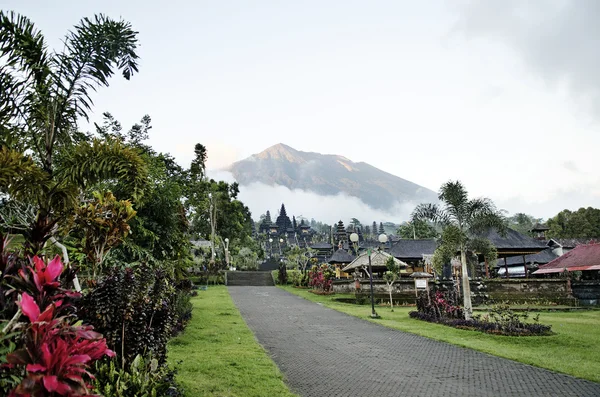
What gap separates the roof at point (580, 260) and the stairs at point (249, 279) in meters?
23.3

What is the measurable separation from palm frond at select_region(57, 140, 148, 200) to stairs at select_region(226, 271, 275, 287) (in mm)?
30148

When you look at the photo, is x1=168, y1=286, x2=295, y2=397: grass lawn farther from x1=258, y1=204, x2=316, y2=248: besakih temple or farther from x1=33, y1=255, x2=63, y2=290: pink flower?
x1=258, y1=204, x2=316, y2=248: besakih temple

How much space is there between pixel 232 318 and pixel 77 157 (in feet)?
34.1

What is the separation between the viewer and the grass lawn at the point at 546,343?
345 inches

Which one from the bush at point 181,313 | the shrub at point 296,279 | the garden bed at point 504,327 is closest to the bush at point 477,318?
the garden bed at point 504,327

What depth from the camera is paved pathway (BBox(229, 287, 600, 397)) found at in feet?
22.8

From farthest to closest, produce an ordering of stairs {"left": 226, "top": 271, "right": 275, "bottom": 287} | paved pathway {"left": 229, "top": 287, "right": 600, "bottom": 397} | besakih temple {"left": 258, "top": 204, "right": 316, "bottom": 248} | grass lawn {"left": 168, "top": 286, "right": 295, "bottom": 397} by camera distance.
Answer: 1. besakih temple {"left": 258, "top": 204, "right": 316, "bottom": 248}
2. stairs {"left": 226, "top": 271, "right": 275, "bottom": 287}
3. paved pathway {"left": 229, "top": 287, "right": 600, "bottom": 397}
4. grass lawn {"left": 168, "top": 286, "right": 295, "bottom": 397}

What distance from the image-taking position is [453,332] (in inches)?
529

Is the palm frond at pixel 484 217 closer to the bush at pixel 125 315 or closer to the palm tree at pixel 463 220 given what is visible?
the palm tree at pixel 463 220

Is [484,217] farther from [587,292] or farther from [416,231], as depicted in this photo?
[416,231]

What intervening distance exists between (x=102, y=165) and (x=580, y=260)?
33587 mm

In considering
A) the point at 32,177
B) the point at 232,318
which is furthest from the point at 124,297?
the point at 232,318

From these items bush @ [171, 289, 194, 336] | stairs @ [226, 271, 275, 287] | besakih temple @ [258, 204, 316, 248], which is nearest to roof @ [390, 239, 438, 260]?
stairs @ [226, 271, 275, 287]

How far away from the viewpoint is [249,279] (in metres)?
39.1
